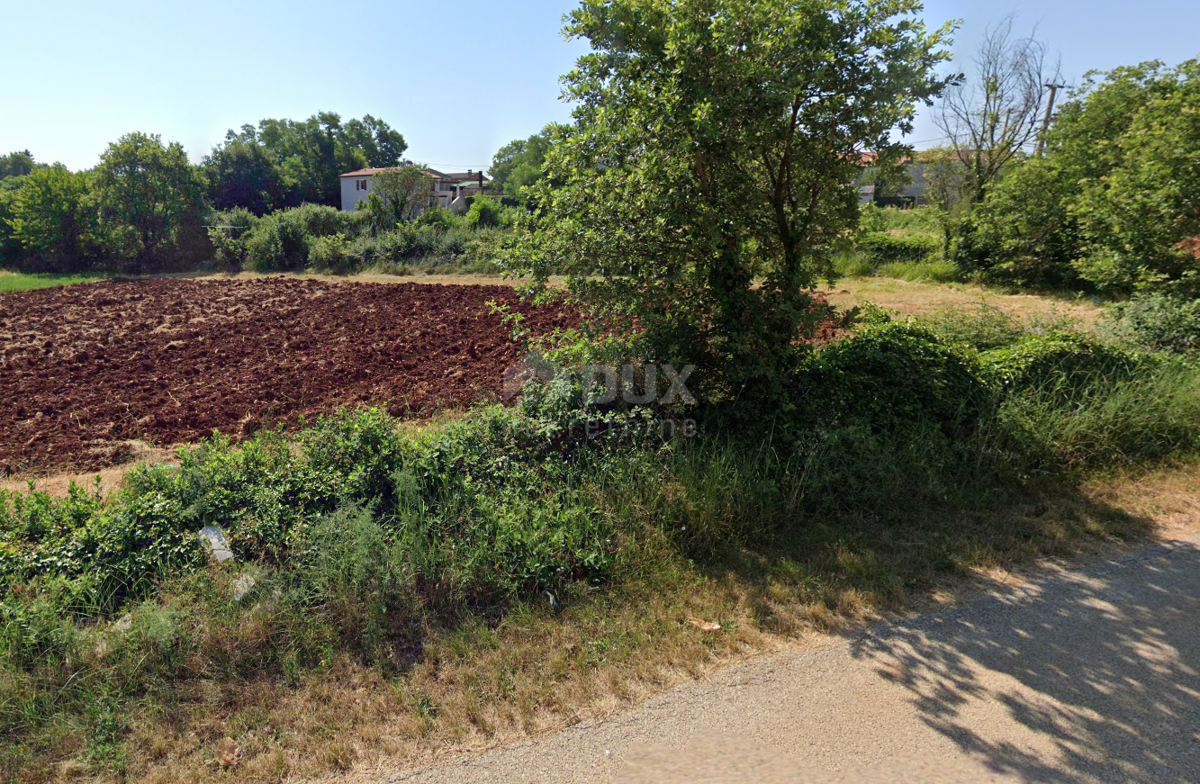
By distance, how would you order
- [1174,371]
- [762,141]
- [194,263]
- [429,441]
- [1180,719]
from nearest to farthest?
[1180,719]
[429,441]
[762,141]
[1174,371]
[194,263]

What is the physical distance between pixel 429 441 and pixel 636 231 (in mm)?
2425

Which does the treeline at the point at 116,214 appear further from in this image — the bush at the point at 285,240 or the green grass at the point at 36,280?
the bush at the point at 285,240

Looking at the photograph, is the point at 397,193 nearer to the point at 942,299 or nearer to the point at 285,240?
the point at 285,240

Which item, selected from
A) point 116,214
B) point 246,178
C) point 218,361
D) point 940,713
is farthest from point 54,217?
point 940,713

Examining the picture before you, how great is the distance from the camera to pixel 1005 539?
4441 millimetres

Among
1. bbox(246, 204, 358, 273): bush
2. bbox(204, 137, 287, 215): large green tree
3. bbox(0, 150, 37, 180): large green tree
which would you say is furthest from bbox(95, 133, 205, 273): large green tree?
bbox(0, 150, 37, 180): large green tree

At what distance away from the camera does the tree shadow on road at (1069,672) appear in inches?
103

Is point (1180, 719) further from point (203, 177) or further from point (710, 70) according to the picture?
point (203, 177)

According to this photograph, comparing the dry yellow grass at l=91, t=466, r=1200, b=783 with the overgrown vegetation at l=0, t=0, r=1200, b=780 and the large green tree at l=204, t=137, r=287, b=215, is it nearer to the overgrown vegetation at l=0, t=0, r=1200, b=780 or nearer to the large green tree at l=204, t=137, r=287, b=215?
the overgrown vegetation at l=0, t=0, r=1200, b=780

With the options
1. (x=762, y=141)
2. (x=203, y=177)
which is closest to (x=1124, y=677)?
(x=762, y=141)

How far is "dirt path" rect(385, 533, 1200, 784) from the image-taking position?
259 cm

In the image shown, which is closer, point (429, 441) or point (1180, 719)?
point (1180, 719)

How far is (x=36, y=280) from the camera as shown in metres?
25.7

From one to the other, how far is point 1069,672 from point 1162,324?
7.71m
